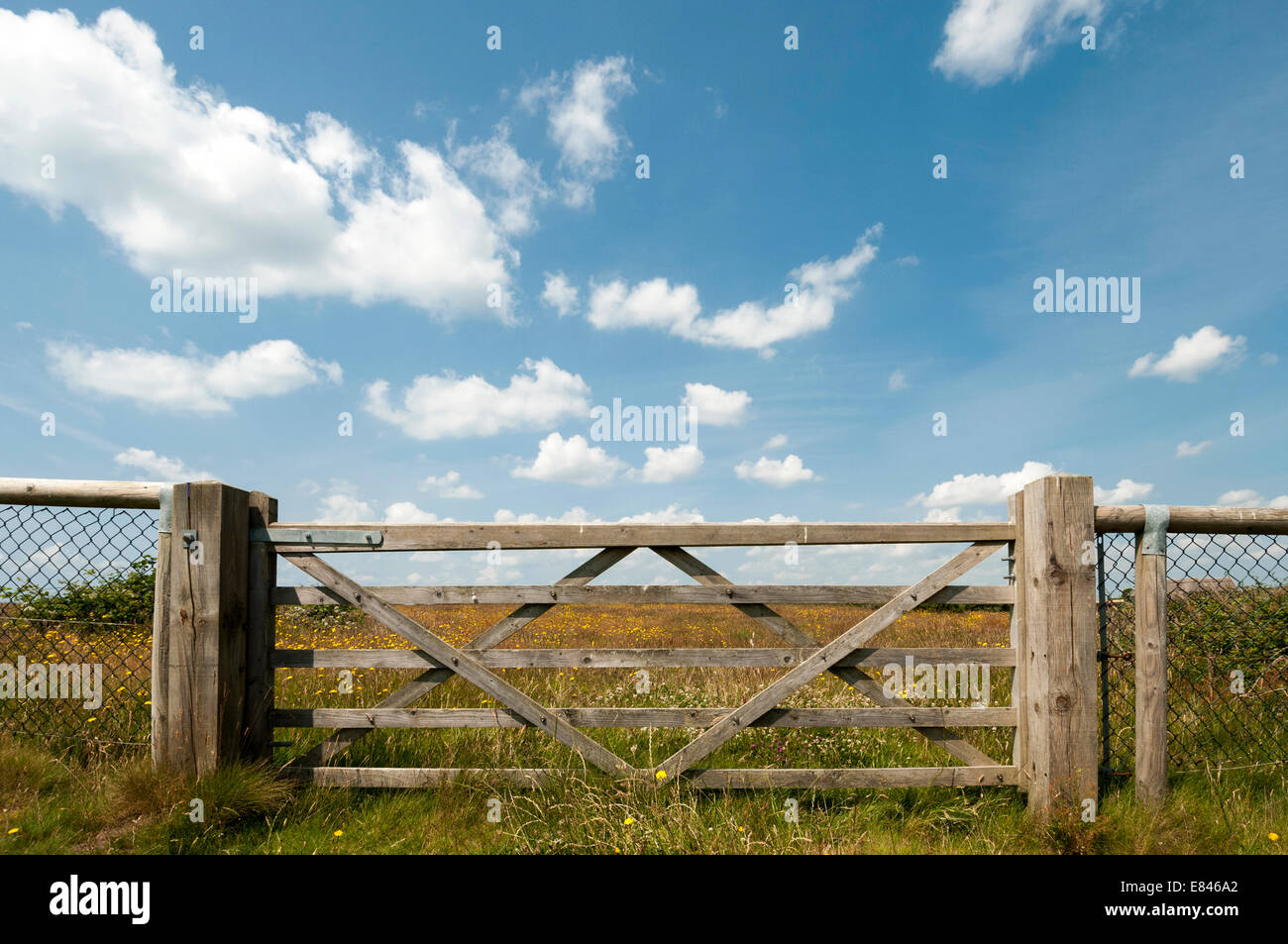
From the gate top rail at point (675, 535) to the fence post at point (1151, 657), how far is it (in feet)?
3.35

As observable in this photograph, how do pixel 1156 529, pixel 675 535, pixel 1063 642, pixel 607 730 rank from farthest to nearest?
1. pixel 607 730
2. pixel 1156 529
3. pixel 675 535
4. pixel 1063 642

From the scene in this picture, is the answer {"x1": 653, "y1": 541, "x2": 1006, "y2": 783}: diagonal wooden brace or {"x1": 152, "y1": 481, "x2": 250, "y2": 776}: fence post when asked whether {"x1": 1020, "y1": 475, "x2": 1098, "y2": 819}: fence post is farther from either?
{"x1": 152, "y1": 481, "x2": 250, "y2": 776}: fence post

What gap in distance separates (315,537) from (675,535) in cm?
237

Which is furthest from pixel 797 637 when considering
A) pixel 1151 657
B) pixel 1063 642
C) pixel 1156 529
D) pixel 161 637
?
pixel 161 637

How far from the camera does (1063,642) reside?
4.17 metres

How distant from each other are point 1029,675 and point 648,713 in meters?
2.45

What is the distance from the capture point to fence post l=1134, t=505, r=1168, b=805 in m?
4.30

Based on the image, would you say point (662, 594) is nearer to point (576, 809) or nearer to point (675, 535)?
point (675, 535)

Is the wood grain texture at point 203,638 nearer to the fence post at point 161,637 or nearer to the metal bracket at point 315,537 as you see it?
the fence post at point 161,637

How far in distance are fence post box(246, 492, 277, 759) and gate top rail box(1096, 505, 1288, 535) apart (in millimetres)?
5460

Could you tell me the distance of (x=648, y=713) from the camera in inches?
171
